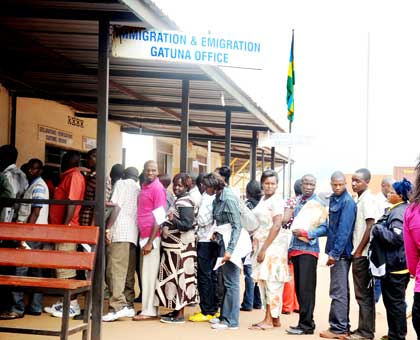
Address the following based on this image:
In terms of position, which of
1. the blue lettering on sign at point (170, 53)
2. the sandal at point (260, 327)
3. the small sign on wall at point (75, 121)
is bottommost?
the sandal at point (260, 327)

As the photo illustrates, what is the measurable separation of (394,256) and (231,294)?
1982mm

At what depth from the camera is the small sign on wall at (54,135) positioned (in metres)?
13.4

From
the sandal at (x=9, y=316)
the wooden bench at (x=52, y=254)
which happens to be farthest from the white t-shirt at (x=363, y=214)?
the sandal at (x=9, y=316)

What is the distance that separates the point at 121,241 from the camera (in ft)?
27.5

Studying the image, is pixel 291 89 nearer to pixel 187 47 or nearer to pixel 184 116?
pixel 184 116

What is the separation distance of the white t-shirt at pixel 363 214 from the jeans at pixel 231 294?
142 cm

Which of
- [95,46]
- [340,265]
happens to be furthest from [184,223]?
[95,46]

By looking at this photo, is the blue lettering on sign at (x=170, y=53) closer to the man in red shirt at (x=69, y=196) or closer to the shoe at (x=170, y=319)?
the man in red shirt at (x=69, y=196)

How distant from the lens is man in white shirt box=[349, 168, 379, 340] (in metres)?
7.63

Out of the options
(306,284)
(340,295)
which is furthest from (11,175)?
(340,295)

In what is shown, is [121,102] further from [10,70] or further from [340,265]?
[340,265]

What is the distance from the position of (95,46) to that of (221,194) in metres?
2.38

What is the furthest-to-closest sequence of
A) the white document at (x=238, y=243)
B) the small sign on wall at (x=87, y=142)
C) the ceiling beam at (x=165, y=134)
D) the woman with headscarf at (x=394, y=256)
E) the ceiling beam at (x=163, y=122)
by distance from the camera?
the ceiling beam at (x=165, y=134) < the small sign on wall at (x=87, y=142) < the ceiling beam at (x=163, y=122) < the white document at (x=238, y=243) < the woman with headscarf at (x=394, y=256)

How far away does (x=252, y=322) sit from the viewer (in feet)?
28.7
